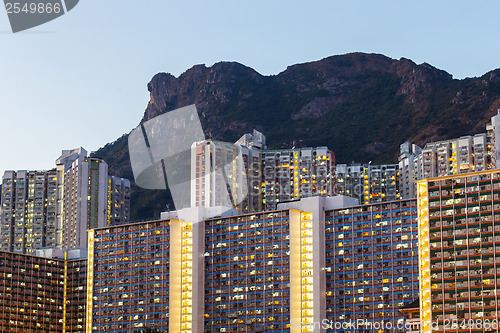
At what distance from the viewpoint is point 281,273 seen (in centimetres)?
18612

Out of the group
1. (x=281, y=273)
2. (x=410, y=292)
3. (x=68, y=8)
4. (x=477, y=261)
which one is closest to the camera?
(x=68, y=8)

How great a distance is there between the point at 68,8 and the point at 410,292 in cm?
14551

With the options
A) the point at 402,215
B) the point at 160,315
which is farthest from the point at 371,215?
the point at 160,315

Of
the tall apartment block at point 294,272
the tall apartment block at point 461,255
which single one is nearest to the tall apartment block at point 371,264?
the tall apartment block at point 294,272

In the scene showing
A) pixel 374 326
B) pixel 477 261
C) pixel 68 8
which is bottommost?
pixel 374 326

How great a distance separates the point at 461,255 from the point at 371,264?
38.1 metres

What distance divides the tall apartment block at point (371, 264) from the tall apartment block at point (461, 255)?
2467 centimetres

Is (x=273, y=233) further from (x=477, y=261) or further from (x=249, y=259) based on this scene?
(x=477, y=261)

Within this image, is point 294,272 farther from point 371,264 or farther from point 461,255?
point 461,255

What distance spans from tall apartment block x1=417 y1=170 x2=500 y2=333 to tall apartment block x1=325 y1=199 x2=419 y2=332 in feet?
80.9

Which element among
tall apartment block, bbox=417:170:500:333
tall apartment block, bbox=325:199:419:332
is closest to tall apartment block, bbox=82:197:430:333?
tall apartment block, bbox=325:199:419:332

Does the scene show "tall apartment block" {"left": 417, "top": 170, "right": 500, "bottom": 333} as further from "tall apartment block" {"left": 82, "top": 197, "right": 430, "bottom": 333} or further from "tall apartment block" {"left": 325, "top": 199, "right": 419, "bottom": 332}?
"tall apartment block" {"left": 82, "top": 197, "right": 430, "bottom": 333}

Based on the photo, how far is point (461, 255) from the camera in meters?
141

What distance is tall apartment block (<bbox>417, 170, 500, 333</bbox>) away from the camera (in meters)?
138
